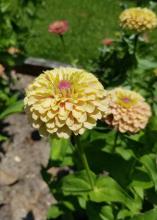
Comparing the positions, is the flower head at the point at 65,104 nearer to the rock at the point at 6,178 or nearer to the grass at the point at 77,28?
the rock at the point at 6,178

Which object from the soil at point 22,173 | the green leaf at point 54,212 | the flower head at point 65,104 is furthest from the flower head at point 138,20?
the flower head at point 65,104

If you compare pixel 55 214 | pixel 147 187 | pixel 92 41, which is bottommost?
pixel 92 41

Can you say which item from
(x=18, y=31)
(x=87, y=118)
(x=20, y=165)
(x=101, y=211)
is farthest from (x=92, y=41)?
(x=87, y=118)

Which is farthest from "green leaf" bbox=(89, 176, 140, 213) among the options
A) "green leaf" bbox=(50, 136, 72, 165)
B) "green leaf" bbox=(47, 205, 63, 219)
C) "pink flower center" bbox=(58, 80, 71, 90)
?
"green leaf" bbox=(47, 205, 63, 219)

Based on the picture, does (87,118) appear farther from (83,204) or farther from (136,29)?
(136,29)

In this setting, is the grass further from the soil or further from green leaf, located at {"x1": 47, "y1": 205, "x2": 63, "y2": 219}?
green leaf, located at {"x1": 47, "y1": 205, "x2": 63, "y2": 219}

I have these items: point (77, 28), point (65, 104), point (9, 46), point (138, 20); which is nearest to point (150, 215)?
point (65, 104)
